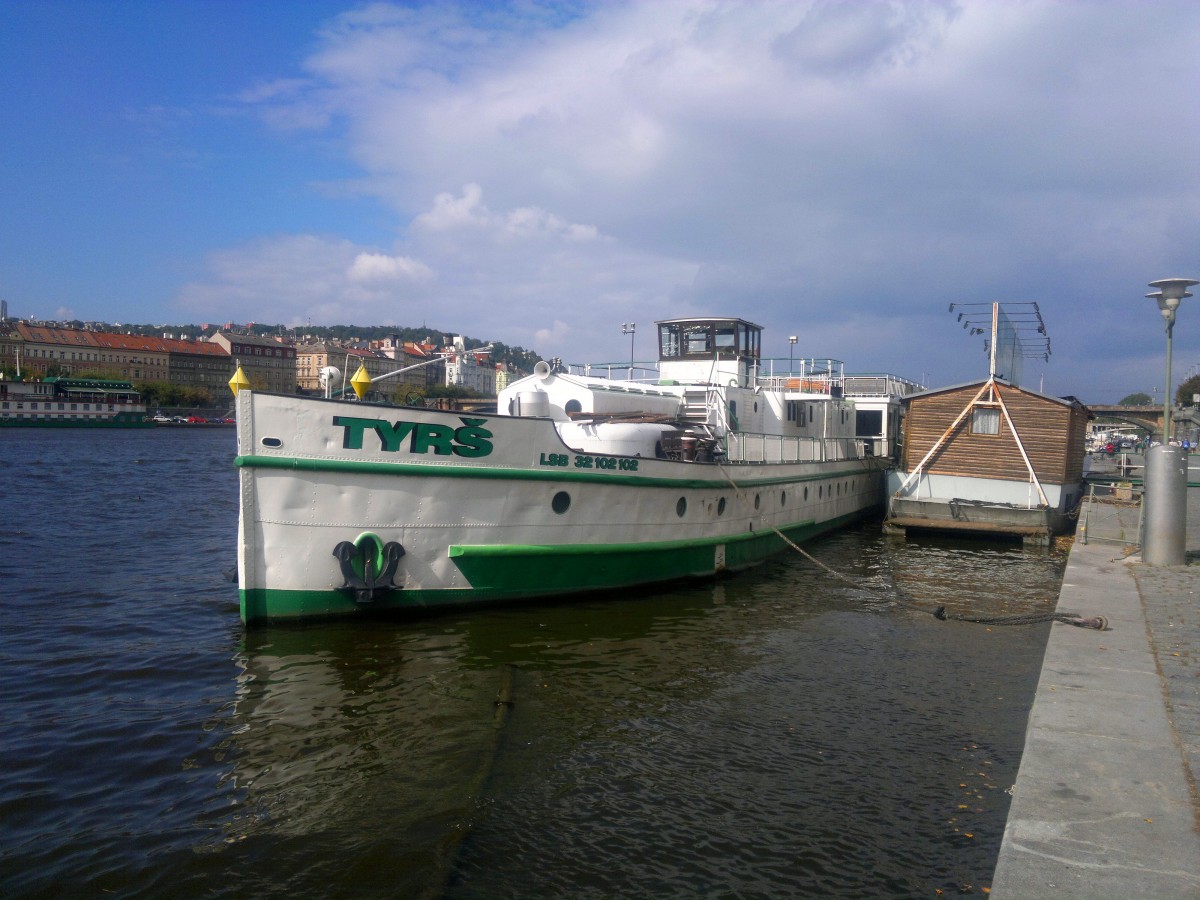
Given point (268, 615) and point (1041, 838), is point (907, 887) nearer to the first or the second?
point (1041, 838)

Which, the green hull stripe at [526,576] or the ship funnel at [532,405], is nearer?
the green hull stripe at [526,576]

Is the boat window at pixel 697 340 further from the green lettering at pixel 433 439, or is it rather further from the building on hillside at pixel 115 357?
the building on hillside at pixel 115 357

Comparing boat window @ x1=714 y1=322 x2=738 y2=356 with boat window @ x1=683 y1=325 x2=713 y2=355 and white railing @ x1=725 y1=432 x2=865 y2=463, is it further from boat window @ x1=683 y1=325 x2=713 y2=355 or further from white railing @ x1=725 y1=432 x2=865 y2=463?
white railing @ x1=725 y1=432 x2=865 y2=463

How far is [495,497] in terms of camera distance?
1108cm

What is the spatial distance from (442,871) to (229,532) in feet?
53.7

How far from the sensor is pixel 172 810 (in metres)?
5.89

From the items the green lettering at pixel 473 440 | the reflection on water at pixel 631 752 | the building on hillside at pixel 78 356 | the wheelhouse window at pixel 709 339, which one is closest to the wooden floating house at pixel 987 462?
the wheelhouse window at pixel 709 339

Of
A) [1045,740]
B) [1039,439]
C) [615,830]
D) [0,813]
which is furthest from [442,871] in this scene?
[1039,439]

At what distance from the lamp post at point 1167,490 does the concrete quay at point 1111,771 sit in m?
3.36

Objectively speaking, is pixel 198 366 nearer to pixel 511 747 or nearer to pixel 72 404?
pixel 72 404

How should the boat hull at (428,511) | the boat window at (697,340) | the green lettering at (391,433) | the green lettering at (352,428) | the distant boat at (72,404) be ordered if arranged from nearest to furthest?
the boat hull at (428,511) < the green lettering at (352,428) < the green lettering at (391,433) < the boat window at (697,340) < the distant boat at (72,404)

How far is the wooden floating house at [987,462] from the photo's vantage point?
20.1 metres

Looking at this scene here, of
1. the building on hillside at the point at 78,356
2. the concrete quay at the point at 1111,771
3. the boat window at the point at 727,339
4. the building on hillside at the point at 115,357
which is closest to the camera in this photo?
the concrete quay at the point at 1111,771

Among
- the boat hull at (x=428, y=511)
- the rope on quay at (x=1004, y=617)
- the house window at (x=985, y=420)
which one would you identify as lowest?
the rope on quay at (x=1004, y=617)
